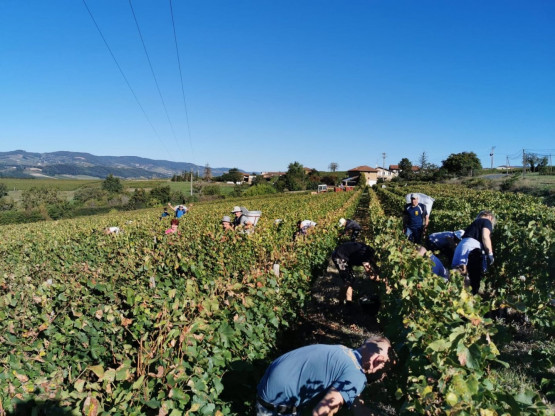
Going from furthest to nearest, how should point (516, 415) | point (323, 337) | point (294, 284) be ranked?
point (323, 337), point (294, 284), point (516, 415)

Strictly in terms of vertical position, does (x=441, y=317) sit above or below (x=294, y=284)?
above

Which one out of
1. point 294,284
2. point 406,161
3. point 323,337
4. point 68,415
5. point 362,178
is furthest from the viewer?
point 406,161

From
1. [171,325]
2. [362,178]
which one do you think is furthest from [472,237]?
[362,178]

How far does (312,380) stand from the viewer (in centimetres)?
222

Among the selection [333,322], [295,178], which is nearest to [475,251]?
[333,322]

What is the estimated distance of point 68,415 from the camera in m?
1.55

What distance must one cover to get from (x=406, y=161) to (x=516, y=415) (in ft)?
316

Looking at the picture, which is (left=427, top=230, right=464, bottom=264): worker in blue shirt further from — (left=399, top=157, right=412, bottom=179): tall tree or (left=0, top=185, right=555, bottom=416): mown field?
(left=399, top=157, right=412, bottom=179): tall tree

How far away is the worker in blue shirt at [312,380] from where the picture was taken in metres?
2.17

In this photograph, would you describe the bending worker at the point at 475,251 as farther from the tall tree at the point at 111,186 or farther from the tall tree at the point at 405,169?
the tall tree at the point at 405,169

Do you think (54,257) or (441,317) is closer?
(441,317)

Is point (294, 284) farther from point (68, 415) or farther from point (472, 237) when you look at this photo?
point (68, 415)

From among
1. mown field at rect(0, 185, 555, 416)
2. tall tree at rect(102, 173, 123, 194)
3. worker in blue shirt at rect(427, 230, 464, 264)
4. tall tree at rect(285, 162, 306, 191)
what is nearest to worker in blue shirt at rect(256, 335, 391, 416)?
mown field at rect(0, 185, 555, 416)

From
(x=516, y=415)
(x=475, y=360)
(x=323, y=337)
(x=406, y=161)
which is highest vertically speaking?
(x=406, y=161)
